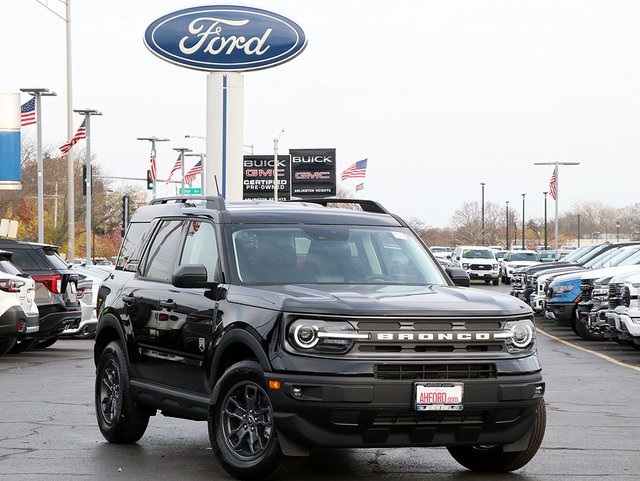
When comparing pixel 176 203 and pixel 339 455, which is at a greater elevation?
pixel 176 203

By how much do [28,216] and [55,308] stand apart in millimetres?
75294

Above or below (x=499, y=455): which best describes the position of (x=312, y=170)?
above

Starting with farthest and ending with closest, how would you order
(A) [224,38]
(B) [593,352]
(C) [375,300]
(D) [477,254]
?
(D) [477,254], (A) [224,38], (B) [593,352], (C) [375,300]

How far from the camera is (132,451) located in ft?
33.0

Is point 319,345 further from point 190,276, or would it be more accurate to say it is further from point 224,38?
point 224,38

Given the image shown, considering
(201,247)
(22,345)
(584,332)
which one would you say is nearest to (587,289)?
(584,332)

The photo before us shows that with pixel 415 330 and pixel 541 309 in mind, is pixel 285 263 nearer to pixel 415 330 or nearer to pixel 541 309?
pixel 415 330

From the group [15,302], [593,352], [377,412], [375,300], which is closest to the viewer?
[377,412]

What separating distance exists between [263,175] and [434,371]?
6550 centimetres

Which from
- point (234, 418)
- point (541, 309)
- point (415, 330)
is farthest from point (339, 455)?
point (541, 309)

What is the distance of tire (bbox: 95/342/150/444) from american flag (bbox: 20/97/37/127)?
34.7 m

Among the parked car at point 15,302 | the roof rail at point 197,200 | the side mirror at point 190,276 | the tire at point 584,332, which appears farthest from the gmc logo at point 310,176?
the side mirror at point 190,276

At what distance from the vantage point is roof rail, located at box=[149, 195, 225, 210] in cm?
966

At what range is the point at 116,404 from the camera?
10453 mm
